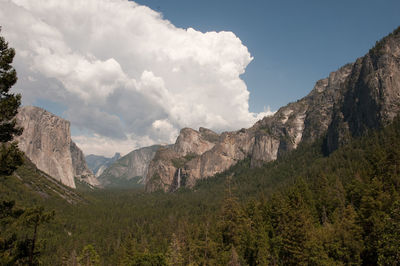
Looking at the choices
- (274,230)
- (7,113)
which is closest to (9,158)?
(7,113)

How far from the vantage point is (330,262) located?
3153 cm

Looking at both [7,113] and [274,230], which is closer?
[7,113]

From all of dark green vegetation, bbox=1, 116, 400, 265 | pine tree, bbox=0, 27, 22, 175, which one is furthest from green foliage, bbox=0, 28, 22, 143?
dark green vegetation, bbox=1, 116, 400, 265

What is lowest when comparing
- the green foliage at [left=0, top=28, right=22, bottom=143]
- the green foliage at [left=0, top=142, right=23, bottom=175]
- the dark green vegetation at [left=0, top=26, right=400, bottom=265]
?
the dark green vegetation at [left=0, top=26, right=400, bottom=265]

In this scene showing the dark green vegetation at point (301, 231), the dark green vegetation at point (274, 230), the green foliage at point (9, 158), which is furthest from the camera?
the dark green vegetation at point (301, 231)

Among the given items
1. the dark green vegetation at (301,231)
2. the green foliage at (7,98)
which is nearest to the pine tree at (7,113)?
the green foliage at (7,98)

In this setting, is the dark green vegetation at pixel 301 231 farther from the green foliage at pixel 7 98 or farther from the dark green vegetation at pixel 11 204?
the green foliage at pixel 7 98

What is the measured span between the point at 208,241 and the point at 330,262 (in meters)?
23.6

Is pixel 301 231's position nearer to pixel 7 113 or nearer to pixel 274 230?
pixel 274 230

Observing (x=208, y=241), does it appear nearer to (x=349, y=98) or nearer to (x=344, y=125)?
(x=344, y=125)

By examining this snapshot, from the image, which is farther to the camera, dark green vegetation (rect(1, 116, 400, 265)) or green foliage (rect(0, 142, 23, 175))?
dark green vegetation (rect(1, 116, 400, 265))

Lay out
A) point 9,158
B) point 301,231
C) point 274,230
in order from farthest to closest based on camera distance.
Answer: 1. point 274,230
2. point 301,231
3. point 9,158

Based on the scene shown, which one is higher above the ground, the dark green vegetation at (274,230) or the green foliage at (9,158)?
the green foliage at (9,158)

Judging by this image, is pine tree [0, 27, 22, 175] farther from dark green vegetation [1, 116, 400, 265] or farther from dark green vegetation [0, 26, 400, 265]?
dark green vegetation [1, 116, 400, 265]
